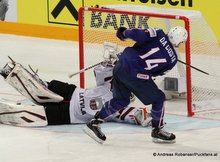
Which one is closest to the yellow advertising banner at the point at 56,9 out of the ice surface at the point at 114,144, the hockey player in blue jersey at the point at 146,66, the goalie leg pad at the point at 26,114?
the ice surface at the point at 114,144

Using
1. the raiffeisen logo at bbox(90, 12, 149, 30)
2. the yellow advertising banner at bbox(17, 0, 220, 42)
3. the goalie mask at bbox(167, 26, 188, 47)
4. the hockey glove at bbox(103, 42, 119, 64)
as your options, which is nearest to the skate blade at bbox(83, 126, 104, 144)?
the hockey glove at bbox(103, 42, 119, 64)

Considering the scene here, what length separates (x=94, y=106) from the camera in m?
6.76

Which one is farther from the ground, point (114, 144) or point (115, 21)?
point (115, 21)

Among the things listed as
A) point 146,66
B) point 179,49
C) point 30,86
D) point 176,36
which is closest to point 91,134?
point 146,66

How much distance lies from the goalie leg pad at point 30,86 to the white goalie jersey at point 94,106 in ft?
0.55

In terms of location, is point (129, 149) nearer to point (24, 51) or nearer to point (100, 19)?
point (100, 19)

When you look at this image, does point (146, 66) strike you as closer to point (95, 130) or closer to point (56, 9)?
point (95, 130)

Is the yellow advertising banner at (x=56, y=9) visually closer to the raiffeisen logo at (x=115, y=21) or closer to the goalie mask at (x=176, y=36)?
the raiffeisen logo at (x=115, y=21)

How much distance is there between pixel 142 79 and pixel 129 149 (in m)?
0.49

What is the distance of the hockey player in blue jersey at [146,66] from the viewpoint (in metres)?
6.16

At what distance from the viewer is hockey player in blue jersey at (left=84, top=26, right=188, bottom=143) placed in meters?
6.16

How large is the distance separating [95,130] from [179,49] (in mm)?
1164

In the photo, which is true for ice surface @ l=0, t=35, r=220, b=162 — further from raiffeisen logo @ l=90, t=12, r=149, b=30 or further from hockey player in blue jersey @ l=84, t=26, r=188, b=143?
raiffeisen logo @ l=90, t=12, r=149, b=30

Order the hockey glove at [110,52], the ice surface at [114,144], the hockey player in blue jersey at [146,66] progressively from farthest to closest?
the hockey glove at [110,52], the hockey player in blue jersey at [146,66], the ice surface at [114,144]
